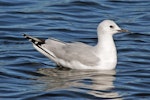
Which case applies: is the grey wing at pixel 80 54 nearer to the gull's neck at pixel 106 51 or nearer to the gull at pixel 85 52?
the gull at pixel 85 52

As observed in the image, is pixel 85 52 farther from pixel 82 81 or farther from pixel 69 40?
pixel 69 40

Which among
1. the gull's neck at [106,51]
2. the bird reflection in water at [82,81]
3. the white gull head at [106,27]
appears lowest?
the bird reflection in water at [82,81]

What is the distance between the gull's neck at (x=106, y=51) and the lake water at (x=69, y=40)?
17 cm

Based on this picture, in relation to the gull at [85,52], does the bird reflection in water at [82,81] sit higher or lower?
lower

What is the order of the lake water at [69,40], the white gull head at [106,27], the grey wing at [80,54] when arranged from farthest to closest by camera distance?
the white gull head at [106,27] < the grey wing at [80,54] < the lake water at [69,40]

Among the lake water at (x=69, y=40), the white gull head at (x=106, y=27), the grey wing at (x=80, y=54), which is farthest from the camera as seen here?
the white gull head at (x=106, y=27)

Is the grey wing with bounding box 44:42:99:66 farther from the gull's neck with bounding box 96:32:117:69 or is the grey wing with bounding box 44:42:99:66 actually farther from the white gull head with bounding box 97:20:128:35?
the white gull head with bounding box 97:20:128:35

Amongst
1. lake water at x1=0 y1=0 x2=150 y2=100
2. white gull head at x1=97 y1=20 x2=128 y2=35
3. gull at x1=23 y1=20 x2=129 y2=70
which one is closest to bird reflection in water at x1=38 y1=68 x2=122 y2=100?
lake water at x1=0 y1=0 x2=150 y2=100

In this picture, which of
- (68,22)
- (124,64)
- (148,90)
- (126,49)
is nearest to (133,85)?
(148,90)

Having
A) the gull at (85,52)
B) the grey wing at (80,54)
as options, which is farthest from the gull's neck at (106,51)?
the grey wing at (80,54)

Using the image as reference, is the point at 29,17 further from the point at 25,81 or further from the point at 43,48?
the point at 25,81

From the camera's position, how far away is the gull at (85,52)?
45.0 ft

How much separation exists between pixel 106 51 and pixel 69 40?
2.52m

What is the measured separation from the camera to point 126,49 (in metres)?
15.5
